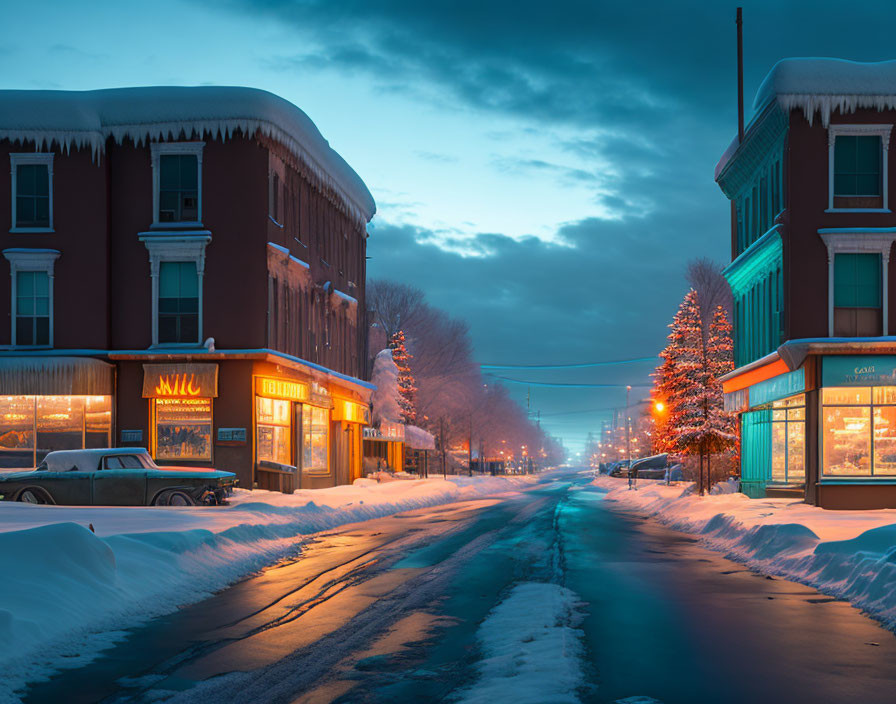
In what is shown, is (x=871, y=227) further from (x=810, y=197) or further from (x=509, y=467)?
(x=509, y=467)

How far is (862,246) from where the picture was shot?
1194 inches

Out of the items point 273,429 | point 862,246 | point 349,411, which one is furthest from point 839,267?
point 349,411

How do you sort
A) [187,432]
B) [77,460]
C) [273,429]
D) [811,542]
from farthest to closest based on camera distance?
1. [273,429]
2. [187,432]
3. [77,460]
4. [811,542]

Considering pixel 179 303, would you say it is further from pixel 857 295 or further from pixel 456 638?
pixel 456 638

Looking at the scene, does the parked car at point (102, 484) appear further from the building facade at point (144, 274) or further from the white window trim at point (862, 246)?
the white window trim at point (862, 246)

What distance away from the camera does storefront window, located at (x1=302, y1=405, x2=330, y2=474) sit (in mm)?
40688

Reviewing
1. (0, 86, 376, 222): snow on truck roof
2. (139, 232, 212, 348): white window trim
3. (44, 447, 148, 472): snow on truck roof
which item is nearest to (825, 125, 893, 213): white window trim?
(0, 86, 376, 222): snow on truck roof

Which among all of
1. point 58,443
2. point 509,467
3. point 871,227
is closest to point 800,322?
point 871,227

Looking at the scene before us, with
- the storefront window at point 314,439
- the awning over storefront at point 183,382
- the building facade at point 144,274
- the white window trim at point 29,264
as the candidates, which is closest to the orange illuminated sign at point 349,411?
the storefront window at point 314,439

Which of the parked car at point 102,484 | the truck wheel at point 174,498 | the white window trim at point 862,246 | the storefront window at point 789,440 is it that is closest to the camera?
the parked car at point 102,484

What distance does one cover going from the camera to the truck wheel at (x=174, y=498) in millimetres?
24719

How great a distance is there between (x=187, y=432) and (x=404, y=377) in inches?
1783

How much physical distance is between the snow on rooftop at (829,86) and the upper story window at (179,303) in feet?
65.8

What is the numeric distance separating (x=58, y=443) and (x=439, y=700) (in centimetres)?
3075
